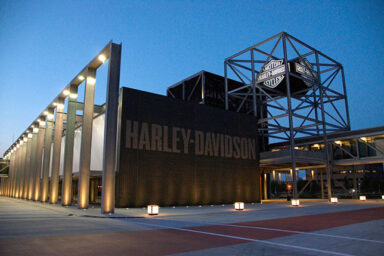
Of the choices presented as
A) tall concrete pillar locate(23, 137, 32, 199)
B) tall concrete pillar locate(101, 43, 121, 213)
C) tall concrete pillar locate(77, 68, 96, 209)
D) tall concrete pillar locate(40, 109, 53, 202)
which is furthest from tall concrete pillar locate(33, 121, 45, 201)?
tall concrete pillar locate(101, 43, 121, 213)

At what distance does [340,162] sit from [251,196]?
674 inches

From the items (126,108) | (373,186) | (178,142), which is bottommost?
(373,186)

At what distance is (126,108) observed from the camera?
27031 millimetres

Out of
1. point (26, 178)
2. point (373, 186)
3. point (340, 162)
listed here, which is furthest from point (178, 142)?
point (373, 186)

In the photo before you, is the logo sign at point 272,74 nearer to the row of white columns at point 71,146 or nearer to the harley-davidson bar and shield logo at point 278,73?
the harley-davidson bar and shield logo at point 278,73

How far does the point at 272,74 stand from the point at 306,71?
18.8 ft

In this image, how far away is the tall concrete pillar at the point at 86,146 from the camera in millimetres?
23656

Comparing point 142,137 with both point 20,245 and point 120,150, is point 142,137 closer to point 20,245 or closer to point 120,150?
point 120,150

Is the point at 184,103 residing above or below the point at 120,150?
above

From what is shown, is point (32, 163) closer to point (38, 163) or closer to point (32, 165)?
point (32, 165)

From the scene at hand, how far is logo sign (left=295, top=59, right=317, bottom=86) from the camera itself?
141ft

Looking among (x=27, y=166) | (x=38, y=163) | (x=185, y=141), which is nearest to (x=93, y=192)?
(x=38, y=163)

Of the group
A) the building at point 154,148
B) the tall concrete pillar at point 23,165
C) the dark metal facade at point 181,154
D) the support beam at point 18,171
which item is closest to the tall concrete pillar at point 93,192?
the building at point 154,148

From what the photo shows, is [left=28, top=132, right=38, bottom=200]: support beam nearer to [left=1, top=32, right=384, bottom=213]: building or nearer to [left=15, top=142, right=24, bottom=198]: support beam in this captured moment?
[left=1, top=32, right=384, bottom=213]: building
